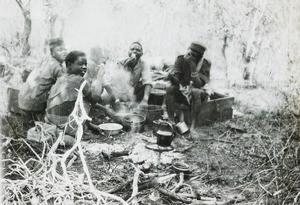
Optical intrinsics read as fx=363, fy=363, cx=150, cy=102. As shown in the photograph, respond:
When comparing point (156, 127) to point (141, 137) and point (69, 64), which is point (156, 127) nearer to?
point (141, 137)

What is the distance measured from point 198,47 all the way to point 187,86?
646mm

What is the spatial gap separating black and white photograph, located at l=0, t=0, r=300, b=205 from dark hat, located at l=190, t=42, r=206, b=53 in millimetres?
43

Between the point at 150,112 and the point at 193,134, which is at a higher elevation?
the point at 150,112

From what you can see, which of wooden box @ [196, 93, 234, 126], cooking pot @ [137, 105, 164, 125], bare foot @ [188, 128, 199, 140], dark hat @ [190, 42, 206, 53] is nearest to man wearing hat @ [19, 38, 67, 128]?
cooking pot @ [137, 105, 164, 125]

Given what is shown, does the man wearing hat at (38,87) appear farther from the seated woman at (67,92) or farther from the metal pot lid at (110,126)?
the metal pot lid at (110,126)

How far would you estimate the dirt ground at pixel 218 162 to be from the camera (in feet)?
12.4

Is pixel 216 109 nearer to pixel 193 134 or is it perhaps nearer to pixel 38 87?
pixel 193 134

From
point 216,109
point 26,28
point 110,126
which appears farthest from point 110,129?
point 216,109

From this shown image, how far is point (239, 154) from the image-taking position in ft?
15.1

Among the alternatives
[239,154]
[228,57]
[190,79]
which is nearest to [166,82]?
[190,79]

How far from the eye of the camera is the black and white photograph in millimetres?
3901

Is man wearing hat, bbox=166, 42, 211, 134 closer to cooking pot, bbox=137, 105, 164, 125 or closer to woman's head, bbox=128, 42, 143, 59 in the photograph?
cooking pot, bbox=137, 105, 164, 125

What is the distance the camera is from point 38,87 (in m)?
4.65

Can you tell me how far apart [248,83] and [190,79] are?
0.90 meters
